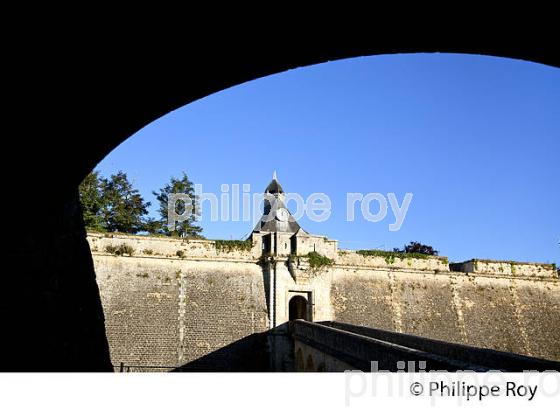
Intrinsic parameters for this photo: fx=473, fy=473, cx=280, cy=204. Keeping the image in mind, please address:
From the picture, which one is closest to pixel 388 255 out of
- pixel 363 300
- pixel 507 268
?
pixel 363 300

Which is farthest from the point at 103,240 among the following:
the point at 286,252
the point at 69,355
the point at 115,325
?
the point at 69,355

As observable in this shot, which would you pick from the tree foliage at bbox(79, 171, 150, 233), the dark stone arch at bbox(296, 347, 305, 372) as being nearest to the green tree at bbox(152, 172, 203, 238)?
the tree foliage at bbox(79, 171, 150, 233)

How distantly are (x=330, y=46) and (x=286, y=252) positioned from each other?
23912mm

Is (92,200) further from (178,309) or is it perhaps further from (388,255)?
(388,255)

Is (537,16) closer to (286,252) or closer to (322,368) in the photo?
(322,368)

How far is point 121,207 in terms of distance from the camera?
3962 cm

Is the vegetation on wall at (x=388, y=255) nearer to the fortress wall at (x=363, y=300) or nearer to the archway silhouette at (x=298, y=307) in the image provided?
the fortress wall at (x=363, y=300)

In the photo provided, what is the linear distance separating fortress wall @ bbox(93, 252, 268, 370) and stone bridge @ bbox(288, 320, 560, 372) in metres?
4.26

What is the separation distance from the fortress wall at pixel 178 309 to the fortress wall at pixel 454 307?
17.6 feet

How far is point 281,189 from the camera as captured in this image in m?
37.0

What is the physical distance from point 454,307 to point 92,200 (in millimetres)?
27625

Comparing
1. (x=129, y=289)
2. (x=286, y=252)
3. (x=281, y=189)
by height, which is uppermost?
(x=281, y=189)

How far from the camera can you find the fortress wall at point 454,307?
26.9 meters

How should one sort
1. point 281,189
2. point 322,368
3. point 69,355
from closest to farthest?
1. point 69,355
2. point 322,368
3. point 281,189
